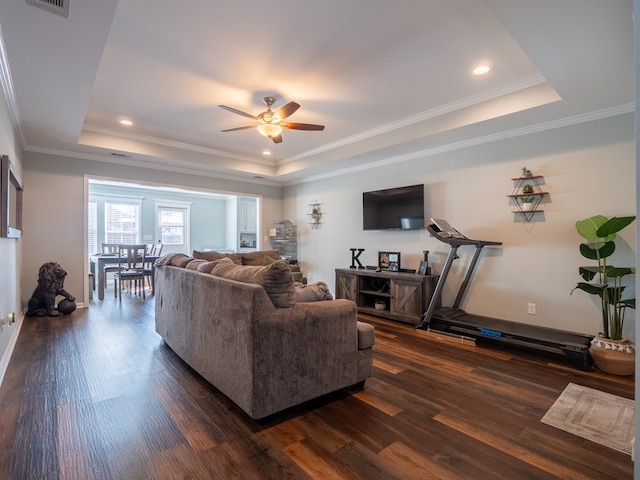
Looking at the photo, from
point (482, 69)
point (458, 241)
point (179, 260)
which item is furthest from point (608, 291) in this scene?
point (179, 260)

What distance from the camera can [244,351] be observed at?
1952 millimetres

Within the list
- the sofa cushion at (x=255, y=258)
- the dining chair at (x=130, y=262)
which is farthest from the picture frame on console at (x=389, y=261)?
the dining chair at (x=130, y=262)

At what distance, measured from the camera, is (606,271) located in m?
2.94

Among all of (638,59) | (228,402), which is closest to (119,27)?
(228,402)

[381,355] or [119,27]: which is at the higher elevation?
[119,27]

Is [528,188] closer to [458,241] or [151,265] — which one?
[458,241]

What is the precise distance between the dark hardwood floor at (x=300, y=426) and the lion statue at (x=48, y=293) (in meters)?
1.73

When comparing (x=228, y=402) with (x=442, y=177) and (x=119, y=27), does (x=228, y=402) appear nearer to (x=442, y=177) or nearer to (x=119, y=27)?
(x=119, y=27)

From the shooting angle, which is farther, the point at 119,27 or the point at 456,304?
the point at 456,304

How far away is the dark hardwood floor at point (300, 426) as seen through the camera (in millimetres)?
1622

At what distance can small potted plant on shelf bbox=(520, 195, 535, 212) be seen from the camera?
370 centimetres

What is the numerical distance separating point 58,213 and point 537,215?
6582 mm

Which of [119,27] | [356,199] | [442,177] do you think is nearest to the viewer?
[119,27]

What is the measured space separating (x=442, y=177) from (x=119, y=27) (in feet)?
13.0
